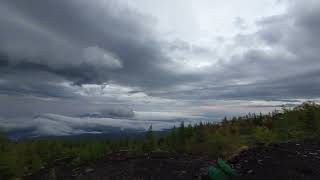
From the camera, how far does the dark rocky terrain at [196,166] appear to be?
10.8 meters

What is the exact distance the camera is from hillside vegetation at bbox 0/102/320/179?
15664mm

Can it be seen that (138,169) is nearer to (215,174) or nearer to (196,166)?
(196,166)

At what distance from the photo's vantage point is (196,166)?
40.5ft

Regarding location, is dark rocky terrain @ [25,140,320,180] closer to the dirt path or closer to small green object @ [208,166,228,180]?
the dirt path

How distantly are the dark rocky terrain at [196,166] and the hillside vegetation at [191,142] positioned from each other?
1.36 m

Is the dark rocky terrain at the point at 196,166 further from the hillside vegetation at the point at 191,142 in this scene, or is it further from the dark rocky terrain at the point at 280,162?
the hillside vegetation at the point at 191,142

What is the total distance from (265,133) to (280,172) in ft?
28.7

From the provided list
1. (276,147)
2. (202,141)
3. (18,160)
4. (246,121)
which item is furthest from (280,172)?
(246,121)

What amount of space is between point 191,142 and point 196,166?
5309mm

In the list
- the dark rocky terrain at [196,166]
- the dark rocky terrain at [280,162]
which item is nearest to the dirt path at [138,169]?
the dark rocky terrain at [196,166]

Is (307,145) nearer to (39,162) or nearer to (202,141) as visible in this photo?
(202,141)

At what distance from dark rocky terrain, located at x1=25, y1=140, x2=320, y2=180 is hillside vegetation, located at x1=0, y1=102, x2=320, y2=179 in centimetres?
136

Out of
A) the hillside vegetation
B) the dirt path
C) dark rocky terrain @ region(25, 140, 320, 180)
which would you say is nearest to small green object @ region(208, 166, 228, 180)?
dark rocky terrain @ region(25, 140, 320, 180)

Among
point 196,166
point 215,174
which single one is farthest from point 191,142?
point 215,174
